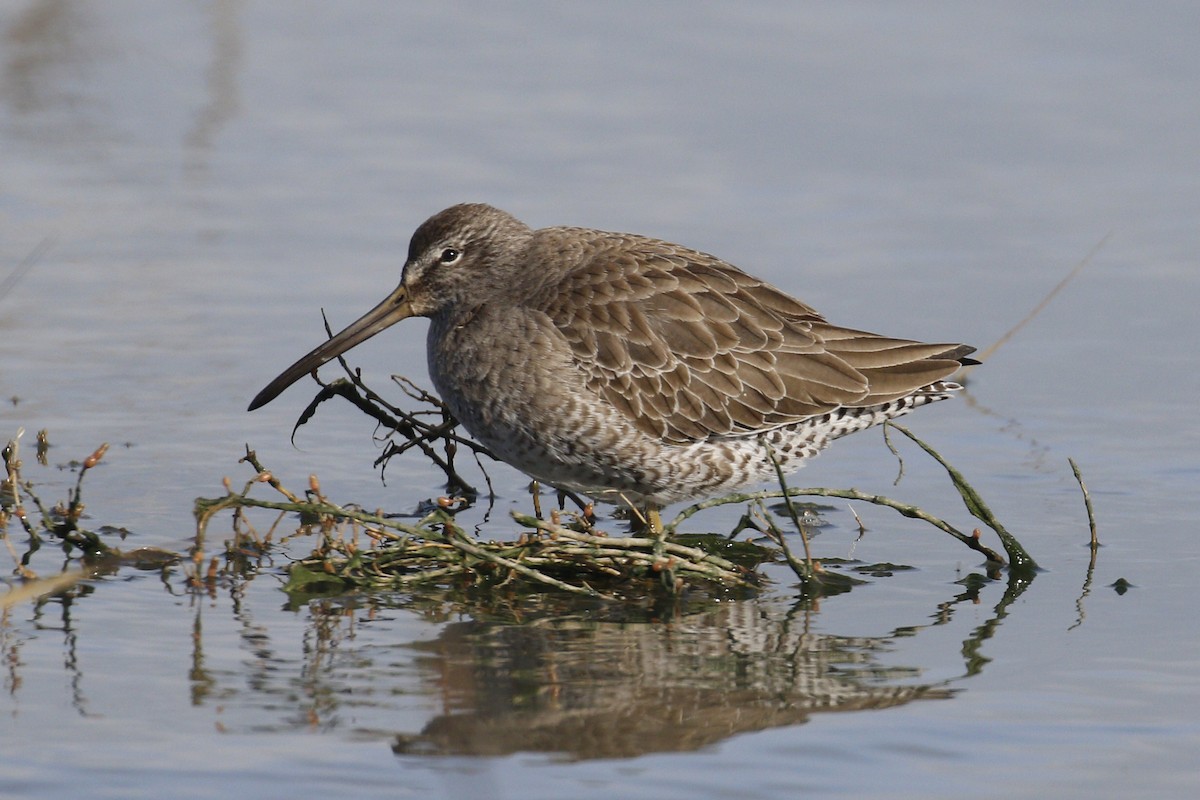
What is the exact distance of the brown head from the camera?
303 inches

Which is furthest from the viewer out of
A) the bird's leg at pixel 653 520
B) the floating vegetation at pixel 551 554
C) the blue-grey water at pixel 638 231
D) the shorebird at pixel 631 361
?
the bird's leg at pixel 653 520

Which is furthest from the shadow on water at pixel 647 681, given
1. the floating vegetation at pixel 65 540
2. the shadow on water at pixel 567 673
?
the floating vegetation at pixel 65 540

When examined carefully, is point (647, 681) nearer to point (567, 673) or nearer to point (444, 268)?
point (567, 673)

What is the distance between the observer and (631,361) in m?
7.27

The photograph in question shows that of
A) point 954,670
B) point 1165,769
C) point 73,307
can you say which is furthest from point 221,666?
point 73,307

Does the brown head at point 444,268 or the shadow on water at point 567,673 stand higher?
the brown head at point 444,268

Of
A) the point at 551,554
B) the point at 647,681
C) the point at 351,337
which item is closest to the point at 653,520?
the point at 551,554

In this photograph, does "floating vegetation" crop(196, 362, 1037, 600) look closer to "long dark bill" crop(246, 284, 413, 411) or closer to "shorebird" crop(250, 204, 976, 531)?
"shorebird" crop(250, 204, 976, 531)

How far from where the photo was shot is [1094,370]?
9.05 m

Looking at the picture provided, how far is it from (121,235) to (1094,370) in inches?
203

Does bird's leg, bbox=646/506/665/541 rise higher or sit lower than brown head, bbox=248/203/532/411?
lower

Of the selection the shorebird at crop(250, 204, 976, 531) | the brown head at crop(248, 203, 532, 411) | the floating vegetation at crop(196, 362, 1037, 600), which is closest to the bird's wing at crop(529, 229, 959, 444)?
the shorebird at crop(250, 204, 976, 531)

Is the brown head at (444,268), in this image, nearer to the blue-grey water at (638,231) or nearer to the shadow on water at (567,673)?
the blue-grey water at (638,231)

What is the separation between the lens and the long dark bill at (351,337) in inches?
305
